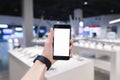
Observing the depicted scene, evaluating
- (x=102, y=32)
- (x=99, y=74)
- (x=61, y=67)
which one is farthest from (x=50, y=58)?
(x=102, y=32)

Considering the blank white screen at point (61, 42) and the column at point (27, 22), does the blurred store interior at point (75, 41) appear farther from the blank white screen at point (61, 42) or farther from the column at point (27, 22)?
the blank white screen at point (61, 42)

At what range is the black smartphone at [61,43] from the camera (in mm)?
822

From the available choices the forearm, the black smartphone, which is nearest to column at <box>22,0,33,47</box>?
the black smartphone

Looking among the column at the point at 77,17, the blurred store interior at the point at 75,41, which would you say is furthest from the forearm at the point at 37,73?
the column at the point at 77,17

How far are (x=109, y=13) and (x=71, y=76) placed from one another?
13.3 m

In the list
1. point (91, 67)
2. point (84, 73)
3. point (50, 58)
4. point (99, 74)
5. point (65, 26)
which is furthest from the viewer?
point (99, 74)

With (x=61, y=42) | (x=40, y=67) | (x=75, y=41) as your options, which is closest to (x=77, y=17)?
(x=75, y=41)

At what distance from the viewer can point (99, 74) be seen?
379cm

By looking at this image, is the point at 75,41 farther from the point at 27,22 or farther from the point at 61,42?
the point at 61,42

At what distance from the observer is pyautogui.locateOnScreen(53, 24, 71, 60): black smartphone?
0.82 metres

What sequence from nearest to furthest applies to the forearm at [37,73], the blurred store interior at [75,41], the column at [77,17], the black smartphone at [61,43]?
the forearm at [37,73]
the black smartphone at [61,43]
the blurred store interior at [75,41]
the column at [77,17]

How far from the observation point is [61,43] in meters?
0.85

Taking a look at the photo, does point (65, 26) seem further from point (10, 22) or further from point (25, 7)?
point (10, 22)

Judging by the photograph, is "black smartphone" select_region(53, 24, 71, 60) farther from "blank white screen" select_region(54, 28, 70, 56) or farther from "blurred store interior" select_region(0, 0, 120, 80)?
"blurred store interior" select_region(0, 0, 120, 80)
